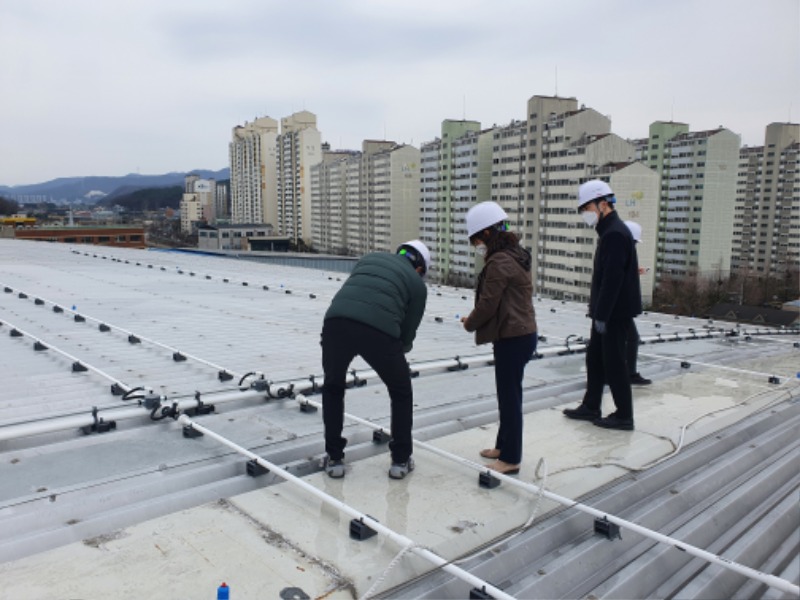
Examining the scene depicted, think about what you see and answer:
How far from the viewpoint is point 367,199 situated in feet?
273

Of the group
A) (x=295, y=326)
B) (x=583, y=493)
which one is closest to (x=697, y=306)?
(x=295, y=326)

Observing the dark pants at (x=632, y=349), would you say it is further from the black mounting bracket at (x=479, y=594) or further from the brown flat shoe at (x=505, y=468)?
the black mounting bracket at (x=479, y=594)

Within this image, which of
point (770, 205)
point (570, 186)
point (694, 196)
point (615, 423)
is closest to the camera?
point (615, 423)

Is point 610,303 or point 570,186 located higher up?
point 570,186

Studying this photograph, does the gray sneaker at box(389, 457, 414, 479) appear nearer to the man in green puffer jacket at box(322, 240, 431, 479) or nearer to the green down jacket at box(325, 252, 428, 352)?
the man in green puffer jacket at box(322, 240, 431, 479)

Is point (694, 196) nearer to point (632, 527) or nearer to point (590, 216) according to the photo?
point (590, 216)

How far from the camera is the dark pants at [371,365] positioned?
3395 millimetres

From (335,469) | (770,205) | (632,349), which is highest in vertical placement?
(770,205)

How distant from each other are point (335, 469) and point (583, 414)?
1986 millimetres

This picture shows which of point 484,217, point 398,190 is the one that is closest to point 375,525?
point 484,217

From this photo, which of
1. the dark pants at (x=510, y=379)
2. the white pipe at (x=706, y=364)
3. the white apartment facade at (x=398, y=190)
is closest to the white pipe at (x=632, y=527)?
the dark pants at (x=510, y=379)

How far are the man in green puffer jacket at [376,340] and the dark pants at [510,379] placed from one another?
546 mm

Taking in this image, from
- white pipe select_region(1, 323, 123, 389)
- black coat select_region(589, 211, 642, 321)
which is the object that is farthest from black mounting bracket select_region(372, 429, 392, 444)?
white pipe select_region(1, 323, 123, 389)

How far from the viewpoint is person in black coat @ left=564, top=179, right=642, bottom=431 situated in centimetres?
433
